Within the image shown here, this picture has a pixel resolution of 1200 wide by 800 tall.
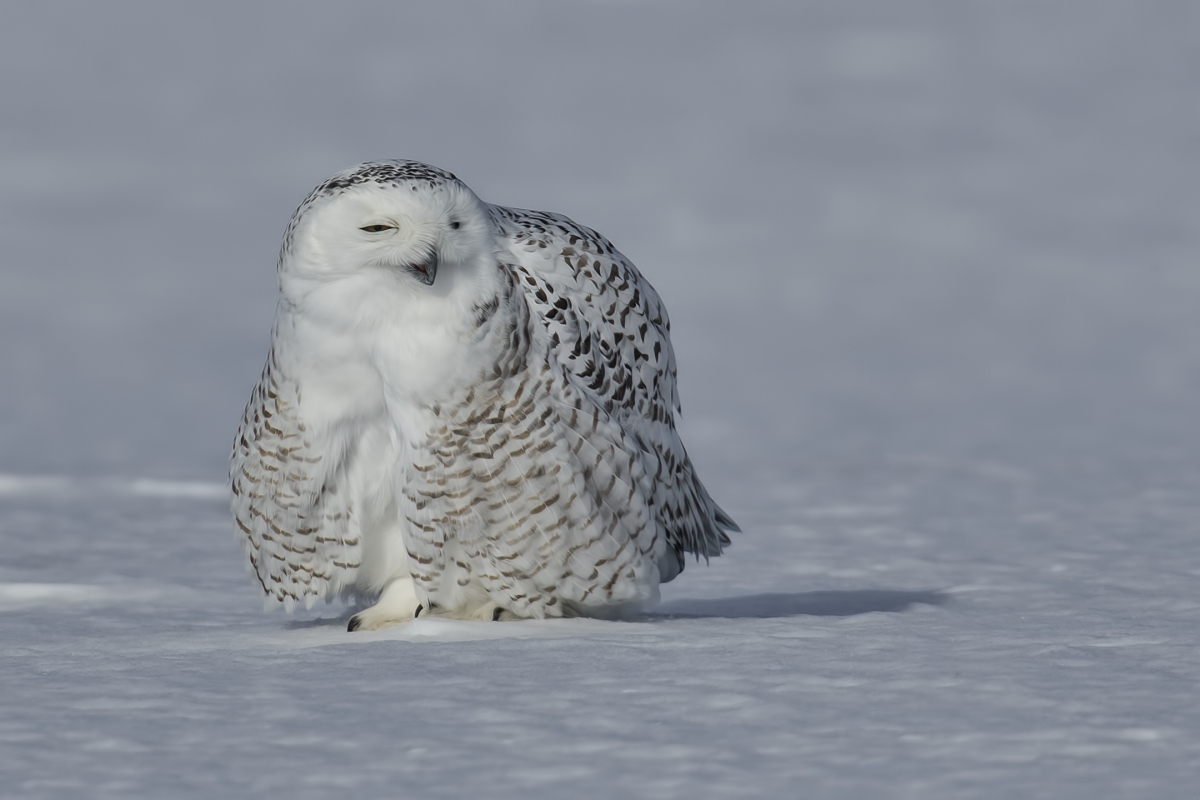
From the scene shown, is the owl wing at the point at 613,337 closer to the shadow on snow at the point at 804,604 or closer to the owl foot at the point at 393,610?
the shadow on snow at the point at 804,604

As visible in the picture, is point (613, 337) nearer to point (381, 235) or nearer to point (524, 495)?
point (524, 495)

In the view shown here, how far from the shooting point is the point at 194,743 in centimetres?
335

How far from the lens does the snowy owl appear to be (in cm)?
419

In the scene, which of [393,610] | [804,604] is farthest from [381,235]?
[804,604]

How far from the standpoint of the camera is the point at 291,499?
4.46 m

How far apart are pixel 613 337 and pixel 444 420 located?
2.12 ft

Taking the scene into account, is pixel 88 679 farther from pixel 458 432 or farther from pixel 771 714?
pixel 771 714

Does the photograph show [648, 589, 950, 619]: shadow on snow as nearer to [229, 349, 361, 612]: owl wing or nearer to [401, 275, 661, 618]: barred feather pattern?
[401, 275, 661, 618]: barred feather pattern

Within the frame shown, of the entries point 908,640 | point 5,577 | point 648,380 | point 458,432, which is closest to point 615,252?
point 648,380

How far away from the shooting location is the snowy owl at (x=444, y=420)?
4191 mm

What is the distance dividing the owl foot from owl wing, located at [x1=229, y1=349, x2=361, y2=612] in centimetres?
10

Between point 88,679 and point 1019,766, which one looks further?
point 88,679

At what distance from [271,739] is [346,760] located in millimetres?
211

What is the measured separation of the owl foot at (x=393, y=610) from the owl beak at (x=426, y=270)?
931mm
